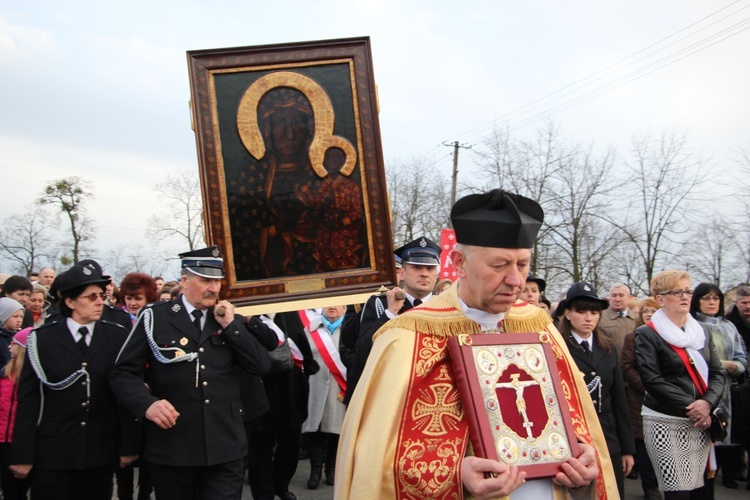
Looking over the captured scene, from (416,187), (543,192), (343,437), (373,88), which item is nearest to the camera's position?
(343,437)

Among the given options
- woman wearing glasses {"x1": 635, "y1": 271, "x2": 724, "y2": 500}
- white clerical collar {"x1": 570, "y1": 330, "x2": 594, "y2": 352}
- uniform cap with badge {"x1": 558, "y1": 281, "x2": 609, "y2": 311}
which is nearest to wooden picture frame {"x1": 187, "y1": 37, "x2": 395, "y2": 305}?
uniform cap with badge {"x1": 558, "y1": 281, "x2": 609, "y2": 311}

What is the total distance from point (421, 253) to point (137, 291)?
11.0ft

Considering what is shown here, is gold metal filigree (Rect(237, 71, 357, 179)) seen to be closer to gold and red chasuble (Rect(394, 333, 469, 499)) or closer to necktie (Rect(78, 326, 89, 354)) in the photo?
necktie (Rect(78, 326, 89, 354))

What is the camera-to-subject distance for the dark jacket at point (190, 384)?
4.45m

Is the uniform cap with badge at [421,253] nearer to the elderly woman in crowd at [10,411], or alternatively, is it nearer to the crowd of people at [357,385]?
the crowd of people at [357,385]

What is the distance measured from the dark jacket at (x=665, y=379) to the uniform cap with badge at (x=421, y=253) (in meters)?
2.09

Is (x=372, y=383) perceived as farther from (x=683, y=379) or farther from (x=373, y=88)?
(x=683, y=379)

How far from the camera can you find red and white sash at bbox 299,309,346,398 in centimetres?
777

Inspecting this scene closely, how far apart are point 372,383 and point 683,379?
423cm

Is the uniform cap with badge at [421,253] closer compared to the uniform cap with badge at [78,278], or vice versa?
the uniform cap with badge at [78,278]

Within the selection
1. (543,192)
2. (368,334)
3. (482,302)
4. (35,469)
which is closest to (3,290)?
(35,469)

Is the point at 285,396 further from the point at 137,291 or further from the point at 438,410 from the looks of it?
the point at 438,410

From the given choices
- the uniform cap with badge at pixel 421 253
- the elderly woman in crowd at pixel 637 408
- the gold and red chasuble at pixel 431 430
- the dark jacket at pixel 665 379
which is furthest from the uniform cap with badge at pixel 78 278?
the elderly woman in crowd at pixel 637 408

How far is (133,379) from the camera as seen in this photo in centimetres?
454
